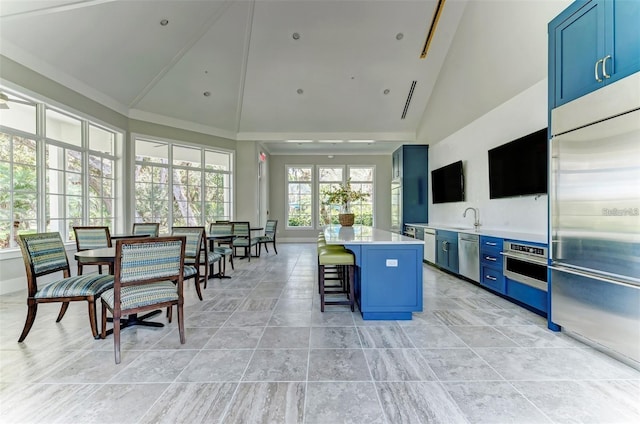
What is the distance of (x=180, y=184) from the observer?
6.70m

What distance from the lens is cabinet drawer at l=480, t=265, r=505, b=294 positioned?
353 centimetres

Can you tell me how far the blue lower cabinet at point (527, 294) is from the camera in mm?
2880

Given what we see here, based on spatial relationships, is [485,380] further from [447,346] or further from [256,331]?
[256,331]

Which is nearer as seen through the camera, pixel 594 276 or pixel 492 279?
pixel 594 276

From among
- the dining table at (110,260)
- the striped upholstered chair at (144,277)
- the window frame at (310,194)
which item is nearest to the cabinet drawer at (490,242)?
the striped upholstered chair at (144,277)

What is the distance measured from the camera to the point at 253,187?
769cm

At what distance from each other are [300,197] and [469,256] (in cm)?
668

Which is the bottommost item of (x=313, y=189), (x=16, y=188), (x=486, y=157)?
(x=16, y=188)

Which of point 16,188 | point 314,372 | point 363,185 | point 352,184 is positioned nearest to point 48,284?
point 314,372

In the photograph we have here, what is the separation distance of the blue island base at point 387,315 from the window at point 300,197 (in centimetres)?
732

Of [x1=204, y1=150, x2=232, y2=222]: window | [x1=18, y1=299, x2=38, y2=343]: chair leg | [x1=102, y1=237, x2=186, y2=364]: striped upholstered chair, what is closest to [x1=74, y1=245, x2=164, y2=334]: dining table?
[x1=102, y1=237, x2=186, y2=364]: striped upholstered chair

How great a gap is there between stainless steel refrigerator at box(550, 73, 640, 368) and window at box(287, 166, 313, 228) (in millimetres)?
7989

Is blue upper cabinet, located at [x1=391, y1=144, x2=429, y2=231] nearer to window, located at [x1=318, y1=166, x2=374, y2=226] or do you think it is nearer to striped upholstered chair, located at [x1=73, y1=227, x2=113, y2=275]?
window, located at [x1=318, y1=166, x2=374, y2=226]

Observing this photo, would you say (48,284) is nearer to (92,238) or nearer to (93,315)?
(93,315)
